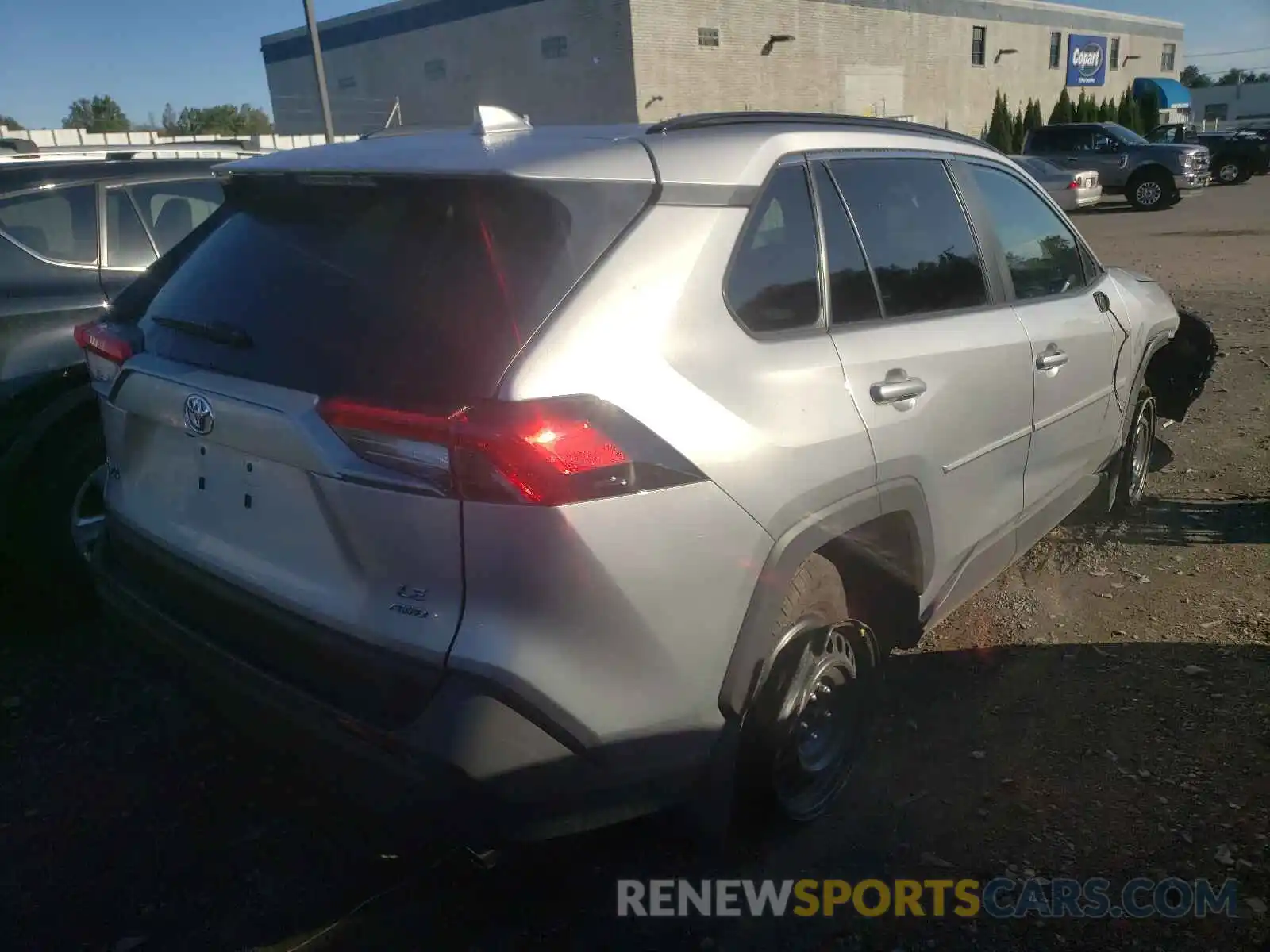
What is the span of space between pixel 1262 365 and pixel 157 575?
8309 mm

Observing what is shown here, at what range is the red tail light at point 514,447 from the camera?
190 cm

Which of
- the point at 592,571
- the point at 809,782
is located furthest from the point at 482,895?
the point at 592,571

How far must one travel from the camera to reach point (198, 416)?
2.32m

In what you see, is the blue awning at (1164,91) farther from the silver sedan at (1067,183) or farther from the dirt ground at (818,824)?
the dirt ground at (818,824)

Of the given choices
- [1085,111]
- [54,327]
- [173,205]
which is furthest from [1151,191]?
[54,327]

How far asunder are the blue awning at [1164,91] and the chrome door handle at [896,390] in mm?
49695

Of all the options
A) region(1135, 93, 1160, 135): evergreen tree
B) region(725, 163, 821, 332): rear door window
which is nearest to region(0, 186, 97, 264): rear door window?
region(725, 163, 821, 332): rear door window

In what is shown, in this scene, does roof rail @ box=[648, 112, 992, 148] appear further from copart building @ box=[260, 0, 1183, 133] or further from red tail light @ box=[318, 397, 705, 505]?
copart building @ box=[260, 0, 1183, 133]

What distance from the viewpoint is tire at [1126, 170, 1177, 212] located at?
23328 mm

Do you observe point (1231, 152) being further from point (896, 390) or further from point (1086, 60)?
point (896, 390)

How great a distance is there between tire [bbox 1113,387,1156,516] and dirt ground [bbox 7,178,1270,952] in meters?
0.78

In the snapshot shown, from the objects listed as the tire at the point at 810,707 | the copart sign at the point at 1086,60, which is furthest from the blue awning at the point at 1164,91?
the tire at the point at 810,707

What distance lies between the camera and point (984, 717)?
11.0 ft

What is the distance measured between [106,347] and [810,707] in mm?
2167
